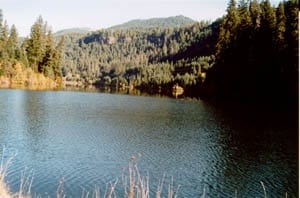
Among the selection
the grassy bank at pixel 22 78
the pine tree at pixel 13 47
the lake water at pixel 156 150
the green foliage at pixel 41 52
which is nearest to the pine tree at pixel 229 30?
the lake water at pixel 156 150

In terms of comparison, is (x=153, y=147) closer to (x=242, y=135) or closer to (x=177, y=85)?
(x=242, y=135)

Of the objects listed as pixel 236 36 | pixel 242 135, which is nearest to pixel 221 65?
pixel 236 36

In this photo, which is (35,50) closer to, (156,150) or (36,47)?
(36,47)

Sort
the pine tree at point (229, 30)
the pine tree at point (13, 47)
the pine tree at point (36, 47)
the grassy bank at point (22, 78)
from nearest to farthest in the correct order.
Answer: the pine tree at point (229, 30) → the grassy bank at point (22, 78) → the pine tree at point (13, 47) → the pine tree at point (36, 47)

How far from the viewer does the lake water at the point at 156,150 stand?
22.1m

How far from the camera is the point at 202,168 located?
2597 cm

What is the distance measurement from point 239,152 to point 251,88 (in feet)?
168

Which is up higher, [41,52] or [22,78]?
[41,52]

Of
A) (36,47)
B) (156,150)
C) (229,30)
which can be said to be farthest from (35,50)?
(156,150)

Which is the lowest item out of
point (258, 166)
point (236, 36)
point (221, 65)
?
point (258, 166)

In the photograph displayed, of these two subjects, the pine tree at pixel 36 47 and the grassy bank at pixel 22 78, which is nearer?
the grassy bank at pixel 22 78

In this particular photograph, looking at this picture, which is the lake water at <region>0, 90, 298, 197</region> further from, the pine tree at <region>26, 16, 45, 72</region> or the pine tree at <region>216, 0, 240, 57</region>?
the pine tree at <region>26, 16, 45, 72</region>

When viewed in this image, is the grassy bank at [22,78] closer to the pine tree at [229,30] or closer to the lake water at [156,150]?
the pine tree at [229,30]

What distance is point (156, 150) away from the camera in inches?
1221
